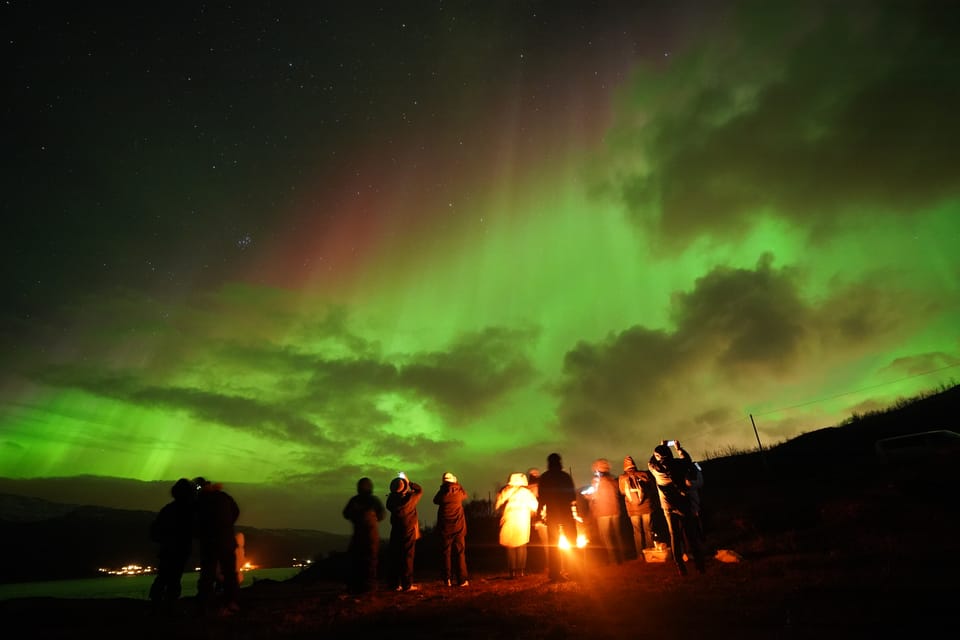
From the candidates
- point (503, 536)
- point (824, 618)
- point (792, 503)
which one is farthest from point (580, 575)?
point (792, 503)

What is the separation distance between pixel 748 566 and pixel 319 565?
33640mm

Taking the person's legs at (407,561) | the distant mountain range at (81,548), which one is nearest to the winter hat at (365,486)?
the person's legs at (407,561)

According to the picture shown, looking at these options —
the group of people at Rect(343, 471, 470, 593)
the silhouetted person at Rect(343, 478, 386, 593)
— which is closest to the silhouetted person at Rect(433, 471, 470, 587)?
the group of people at Rect(343, 471, 470, 593)

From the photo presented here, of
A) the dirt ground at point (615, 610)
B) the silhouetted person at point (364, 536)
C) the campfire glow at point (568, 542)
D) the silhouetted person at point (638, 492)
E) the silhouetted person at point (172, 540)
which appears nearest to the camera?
the dirt ground at point (615, 610)

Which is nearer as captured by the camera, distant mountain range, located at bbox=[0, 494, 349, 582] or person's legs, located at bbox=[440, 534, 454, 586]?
person's legs, located at bbox=[440, 534, 454, 586]

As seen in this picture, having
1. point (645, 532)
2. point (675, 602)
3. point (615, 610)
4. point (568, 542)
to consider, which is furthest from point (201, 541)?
point (645, 532)

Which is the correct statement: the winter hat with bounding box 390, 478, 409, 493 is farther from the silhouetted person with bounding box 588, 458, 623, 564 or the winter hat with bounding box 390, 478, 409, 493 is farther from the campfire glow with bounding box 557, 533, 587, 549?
the silhouetted person with bounding box 588, 458, 623, 564

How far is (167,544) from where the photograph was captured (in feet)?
27.1

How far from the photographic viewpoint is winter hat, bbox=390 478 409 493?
10133mm

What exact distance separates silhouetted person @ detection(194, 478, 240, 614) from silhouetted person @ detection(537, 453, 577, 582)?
5960 millimetres

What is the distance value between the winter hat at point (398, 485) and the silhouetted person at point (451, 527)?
73cm

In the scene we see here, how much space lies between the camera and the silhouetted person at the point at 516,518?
34.1 ft

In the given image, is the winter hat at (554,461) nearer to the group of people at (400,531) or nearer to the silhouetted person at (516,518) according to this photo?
the silhouetted person at (516,518)

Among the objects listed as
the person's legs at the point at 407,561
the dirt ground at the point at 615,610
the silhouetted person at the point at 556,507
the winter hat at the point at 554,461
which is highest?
the winter hat at the point at 554,461
